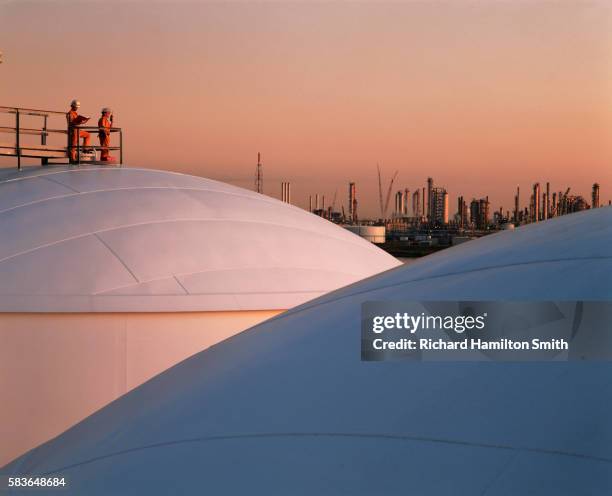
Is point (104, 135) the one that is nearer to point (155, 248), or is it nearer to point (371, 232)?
point (155, 248)

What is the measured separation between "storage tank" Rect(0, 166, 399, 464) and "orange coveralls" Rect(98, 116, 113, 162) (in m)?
2.98

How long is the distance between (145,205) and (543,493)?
13.7 metres

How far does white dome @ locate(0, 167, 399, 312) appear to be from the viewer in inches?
589

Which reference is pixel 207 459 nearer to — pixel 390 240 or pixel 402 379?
pixel 402 379

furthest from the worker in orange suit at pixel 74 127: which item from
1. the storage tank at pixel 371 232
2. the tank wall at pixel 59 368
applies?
the storage tank at pixel 371 232

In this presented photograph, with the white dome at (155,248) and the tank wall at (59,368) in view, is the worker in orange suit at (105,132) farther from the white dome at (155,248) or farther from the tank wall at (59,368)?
the tank wall at (59,368)

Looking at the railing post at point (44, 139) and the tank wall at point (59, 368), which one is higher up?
the railing post at point (44, 139)

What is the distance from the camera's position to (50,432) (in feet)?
46.5

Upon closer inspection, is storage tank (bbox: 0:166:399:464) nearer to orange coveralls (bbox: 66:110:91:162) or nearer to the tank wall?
the tank wall

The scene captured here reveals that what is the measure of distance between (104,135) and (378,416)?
17768 mm

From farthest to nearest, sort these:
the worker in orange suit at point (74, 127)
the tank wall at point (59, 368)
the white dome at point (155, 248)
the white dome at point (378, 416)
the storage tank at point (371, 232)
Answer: the storage tank at point (371, 232), the worker in orange suit at point (74, 127), the white dome at point (155, 248), the tank wall at point (59, 368), the white dome at point (378, 416)

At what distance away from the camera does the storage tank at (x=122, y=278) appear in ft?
46.6

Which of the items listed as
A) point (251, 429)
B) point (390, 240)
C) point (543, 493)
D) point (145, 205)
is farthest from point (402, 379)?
point (390, 240)

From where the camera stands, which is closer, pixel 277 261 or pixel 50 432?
pixel 50 432
